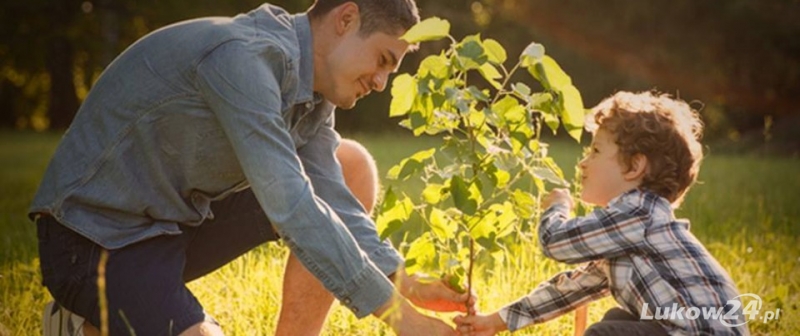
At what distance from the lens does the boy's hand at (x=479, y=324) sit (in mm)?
2594

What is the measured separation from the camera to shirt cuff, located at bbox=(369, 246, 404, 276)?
2.64m

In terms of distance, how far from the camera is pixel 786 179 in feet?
25.7

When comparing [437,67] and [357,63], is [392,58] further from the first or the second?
[437,67]

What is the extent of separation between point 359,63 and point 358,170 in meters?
0.62

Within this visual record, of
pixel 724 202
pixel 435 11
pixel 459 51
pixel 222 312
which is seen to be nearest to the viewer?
pixel 459 51

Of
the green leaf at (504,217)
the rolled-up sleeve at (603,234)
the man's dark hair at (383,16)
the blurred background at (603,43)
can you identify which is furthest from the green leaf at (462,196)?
the blurred background at (603,43)

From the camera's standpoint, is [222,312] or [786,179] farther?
[786,179]

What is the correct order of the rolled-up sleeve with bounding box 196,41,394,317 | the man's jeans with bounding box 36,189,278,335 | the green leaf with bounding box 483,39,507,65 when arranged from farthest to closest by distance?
the man's jeans with bounding box 36,189,278,335
the green leaf with bounding box 483,39,507,65
the rolled-up sleeve with bounding box 196,41,394,317

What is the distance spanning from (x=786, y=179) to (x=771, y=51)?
8.62 meters

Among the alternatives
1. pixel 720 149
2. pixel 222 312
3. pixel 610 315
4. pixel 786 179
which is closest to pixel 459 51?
pixel 610 315

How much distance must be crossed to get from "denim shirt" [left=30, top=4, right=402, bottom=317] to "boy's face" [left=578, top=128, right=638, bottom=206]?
58 centimetres

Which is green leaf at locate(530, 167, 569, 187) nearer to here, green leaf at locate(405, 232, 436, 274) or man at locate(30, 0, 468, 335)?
green leaf at locate(405, 232, 436, 274)

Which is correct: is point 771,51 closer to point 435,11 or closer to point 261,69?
point 435,11

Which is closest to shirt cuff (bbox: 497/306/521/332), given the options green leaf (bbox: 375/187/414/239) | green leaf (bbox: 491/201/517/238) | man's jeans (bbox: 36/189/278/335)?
green leaf (bbox: 491/201/517/238)
